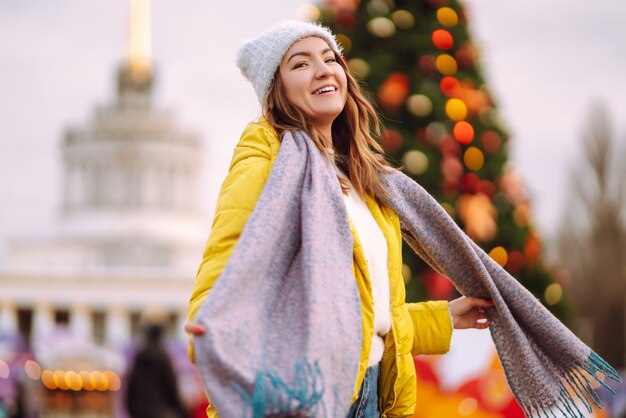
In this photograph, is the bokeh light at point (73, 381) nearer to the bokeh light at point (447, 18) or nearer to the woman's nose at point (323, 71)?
the bokeh light at point (447, 18)

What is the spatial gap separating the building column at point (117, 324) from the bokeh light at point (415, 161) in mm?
40731

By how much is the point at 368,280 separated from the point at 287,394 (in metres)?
0.38

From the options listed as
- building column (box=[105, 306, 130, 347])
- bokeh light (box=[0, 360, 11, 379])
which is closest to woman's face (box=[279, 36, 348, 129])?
bokeh light (box=[0, 360, 11, 379])

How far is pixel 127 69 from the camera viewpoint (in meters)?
66.8

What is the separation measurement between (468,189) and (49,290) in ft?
136

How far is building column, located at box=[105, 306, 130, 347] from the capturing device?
48594 mm

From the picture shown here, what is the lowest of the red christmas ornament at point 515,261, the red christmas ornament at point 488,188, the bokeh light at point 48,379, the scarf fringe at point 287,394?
the bokeh light at point 48,379

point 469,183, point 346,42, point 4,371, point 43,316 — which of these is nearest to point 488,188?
point 469,183

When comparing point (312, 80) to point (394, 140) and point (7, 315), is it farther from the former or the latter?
point (7, 315)

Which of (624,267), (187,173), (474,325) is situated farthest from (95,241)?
(474,325)

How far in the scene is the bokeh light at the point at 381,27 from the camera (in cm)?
949

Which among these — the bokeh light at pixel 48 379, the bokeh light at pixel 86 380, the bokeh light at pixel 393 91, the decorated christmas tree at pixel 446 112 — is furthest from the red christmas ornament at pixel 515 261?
the bokeh light at pixel 86 380

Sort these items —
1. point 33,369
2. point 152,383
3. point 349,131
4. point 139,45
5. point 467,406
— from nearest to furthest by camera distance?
point 349,131
point 467,406
point 152,383
point 33,369
point 139,45

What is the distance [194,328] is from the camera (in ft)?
6.21
